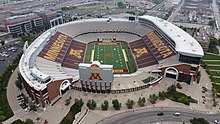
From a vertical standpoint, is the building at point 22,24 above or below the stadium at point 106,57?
above

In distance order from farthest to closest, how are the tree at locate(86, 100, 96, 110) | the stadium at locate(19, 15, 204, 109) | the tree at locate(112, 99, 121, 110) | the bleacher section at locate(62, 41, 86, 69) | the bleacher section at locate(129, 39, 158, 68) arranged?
the bleacher section at locate(62, 41, 86, 69) < the bleacher section at locate(129, 39, 158, 68) < the stadium at locate(19, 15, 204, 109) < the tree at locate(86, 100, 96, 110) < the tree at locate(112, 99, 121, 110)

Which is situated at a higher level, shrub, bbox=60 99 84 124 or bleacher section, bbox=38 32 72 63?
bleacher section, bbox=38 32 72 63

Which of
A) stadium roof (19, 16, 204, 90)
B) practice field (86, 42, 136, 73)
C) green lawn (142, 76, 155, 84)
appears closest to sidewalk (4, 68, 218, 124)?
green lawn (142, 76, 155, 84)

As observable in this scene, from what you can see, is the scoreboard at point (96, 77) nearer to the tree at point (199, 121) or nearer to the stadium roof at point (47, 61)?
the stadium roof at point (47, 61)

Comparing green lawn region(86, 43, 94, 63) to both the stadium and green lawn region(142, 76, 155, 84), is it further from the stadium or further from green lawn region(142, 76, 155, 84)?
green lawn region(142, 76, 155, 84)

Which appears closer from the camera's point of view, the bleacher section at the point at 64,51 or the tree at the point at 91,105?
the tree at the point at 91,105

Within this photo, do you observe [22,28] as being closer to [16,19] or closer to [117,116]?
[16,19]

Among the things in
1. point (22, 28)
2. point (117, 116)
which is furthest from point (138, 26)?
point (22, 28)

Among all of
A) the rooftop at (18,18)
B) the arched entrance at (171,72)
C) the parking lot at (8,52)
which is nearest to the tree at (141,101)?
the arched entrance at (171,72)
